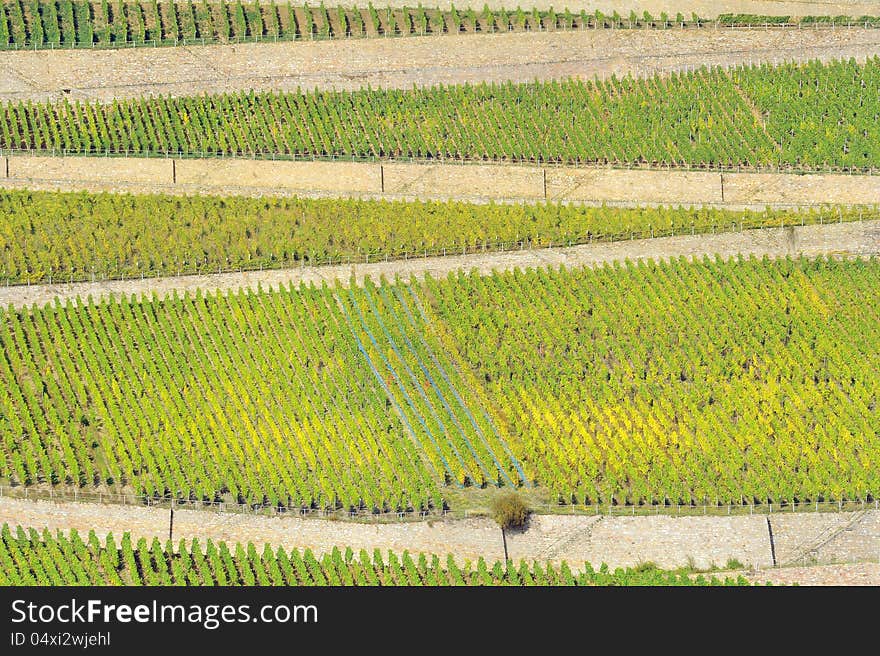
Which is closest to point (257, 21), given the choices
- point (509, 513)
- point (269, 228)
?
point (269, 228)

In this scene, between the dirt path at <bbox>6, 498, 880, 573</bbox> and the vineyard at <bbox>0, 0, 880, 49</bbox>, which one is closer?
the dirt path at <bbox>6, 498, 880, 573</bbox>

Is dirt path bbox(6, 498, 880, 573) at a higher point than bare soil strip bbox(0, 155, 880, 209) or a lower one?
lower

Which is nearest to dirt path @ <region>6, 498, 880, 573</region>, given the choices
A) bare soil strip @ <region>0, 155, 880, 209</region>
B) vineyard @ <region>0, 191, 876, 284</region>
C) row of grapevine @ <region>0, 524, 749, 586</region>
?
row of grapevine @ <region>0, 524, 749, 586</region>

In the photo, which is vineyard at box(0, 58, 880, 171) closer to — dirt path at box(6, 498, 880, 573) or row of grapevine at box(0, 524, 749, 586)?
dirt path at box(6, 498, 880, 573)

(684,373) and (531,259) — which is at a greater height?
(531,259)

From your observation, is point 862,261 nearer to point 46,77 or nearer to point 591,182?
point 591,182

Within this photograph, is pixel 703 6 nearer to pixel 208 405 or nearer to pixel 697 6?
pixel 697 6

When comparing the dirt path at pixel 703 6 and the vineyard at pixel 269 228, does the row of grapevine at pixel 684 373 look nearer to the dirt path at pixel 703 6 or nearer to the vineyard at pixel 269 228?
the vineyard at pixel 269 228
